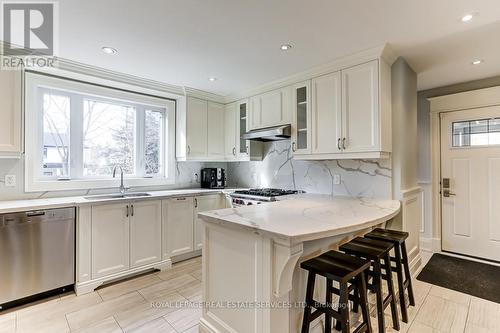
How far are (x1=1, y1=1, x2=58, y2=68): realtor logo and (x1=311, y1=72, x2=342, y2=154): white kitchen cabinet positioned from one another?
2.41 meters

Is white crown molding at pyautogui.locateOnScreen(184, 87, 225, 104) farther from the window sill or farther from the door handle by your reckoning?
the door handle

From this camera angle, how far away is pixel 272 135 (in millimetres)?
3176

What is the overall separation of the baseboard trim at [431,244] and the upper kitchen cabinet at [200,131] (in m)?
3.28

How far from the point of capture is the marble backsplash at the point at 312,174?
2.69 m

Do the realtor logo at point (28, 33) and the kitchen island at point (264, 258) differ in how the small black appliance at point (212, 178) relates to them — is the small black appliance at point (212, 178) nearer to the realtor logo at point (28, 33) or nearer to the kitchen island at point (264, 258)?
the kitchen island at point (264, 258)

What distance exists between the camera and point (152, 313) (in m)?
2.15

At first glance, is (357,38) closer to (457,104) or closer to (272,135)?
(272,135)

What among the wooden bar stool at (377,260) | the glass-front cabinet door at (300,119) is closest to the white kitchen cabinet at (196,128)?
the glass-front cabinet door at (300,119)

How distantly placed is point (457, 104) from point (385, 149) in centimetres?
190

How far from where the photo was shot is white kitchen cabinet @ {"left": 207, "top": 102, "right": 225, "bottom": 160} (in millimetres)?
3923

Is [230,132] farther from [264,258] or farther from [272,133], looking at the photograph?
[264,258]

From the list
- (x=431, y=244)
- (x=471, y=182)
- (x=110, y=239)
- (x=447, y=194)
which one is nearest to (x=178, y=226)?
(x=110, y=239)

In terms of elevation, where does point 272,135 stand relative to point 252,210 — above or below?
above

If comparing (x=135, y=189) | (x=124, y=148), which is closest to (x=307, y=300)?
(x=135, y=189)
